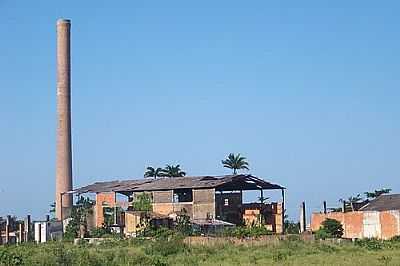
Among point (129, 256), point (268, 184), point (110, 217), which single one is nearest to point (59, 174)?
→ point (110, 217)

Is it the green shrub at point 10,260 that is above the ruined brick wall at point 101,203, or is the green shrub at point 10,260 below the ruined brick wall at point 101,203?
below

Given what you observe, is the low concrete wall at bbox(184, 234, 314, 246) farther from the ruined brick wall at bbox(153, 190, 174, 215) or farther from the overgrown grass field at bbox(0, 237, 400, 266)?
the ruined brick wall at bbox(153, 190, 174, 215)

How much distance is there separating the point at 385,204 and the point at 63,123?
28.0 meters

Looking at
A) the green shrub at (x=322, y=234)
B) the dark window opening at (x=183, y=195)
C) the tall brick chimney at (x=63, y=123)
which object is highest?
the tall brick chimney at (x=63, y=123)

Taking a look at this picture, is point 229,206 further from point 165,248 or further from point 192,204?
point 165,248

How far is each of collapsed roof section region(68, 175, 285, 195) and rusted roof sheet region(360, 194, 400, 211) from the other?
7.10 meters

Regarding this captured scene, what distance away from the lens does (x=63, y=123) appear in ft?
228

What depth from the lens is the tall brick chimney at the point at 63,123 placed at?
228 feet

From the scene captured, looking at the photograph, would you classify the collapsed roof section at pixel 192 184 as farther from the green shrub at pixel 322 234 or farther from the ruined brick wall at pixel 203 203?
the green shrub at pixel 322 234

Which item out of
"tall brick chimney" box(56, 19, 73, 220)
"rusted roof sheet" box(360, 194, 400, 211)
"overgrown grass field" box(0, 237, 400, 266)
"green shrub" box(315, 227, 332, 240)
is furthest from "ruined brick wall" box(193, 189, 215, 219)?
"tall brick chimney" box(56, 19, 73, 220)

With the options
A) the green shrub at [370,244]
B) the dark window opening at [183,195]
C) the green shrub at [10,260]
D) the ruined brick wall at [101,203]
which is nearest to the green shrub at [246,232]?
the green shrub at [370,244]

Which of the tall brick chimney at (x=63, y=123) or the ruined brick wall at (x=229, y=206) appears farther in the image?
the tall brick chimney at (x=63, y=123)

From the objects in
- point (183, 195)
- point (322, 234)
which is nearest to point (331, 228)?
point (322, 234)

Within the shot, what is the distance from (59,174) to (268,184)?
19.6m
